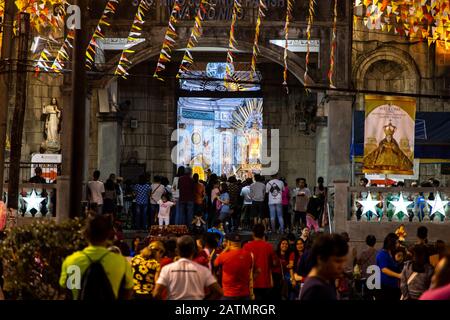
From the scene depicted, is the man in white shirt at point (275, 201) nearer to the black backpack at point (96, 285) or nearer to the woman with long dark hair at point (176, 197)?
the woman with long dark hair at point (176, 197)

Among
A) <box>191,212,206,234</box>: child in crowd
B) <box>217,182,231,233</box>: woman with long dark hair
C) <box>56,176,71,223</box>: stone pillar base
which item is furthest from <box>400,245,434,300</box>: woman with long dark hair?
<box>56,176,71,223</box>: stone pillar base

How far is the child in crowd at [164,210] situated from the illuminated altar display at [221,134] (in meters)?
10.0

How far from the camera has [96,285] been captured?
34.9 feet

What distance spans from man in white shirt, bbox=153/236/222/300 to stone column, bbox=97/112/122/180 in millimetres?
21458

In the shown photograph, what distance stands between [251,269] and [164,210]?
12.5m

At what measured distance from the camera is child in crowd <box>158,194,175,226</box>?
26.9 meters

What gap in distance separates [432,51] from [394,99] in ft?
24.1

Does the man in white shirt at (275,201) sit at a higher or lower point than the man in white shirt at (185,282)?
higher

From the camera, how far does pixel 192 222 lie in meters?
26.7

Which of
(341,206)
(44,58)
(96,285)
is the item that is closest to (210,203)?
(341,206)

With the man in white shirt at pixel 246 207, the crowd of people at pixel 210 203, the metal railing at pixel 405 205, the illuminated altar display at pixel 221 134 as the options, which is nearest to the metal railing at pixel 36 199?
the crowd of people at pixel 210 203

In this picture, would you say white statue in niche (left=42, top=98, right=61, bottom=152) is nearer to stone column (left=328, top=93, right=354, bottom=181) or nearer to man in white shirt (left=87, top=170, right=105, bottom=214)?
man in white shirt (left=87, top=170, right=105, bottom=214)

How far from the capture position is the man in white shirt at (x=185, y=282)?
38.0 ft
